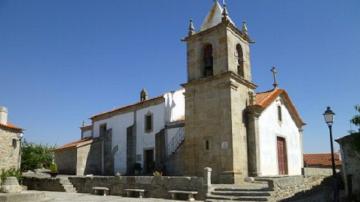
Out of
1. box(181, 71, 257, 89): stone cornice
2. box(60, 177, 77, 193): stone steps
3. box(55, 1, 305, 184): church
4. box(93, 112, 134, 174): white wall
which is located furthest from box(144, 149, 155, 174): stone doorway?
box(181, 71, 257, 89): stone cornice

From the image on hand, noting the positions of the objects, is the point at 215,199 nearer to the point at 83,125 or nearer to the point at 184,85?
the point at 184,85

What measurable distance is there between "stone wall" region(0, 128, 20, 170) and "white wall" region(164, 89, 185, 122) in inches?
446

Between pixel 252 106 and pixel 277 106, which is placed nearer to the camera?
pixel 252 106

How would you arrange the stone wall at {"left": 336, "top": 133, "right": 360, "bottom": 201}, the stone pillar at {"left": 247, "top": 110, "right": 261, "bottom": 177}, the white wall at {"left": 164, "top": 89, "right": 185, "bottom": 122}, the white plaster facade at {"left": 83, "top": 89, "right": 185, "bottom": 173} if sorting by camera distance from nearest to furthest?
1. the stone wall at {"left": 336, "top": 133, "right": 360, "bottom": 201}
2. the stone pillar at {"left": 247, "top": 110, "right": 261, "bottom": 177}
3. the white wall at {"left": 164, "top": 89, "right": 185, "bottom": 122}
4. the white plaster facade at {"left": 83, "top": 89, "right": 185, "bottom": 173}

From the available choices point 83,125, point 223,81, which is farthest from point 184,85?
point 83,125

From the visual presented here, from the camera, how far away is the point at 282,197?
13711 mm

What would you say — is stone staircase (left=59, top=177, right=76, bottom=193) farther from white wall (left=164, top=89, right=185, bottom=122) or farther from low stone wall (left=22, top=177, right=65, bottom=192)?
white wall (left=164, top=89, right=185, bottom=122)

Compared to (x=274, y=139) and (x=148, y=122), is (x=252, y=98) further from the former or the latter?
(x=148, y=122)

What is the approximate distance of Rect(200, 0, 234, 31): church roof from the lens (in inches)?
813

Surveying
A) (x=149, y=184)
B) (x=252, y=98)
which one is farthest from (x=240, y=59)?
(x=149, y=184)

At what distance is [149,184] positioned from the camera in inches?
669

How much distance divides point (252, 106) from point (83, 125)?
21556mm

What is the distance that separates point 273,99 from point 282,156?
382cm

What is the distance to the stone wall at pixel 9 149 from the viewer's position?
966 inches
